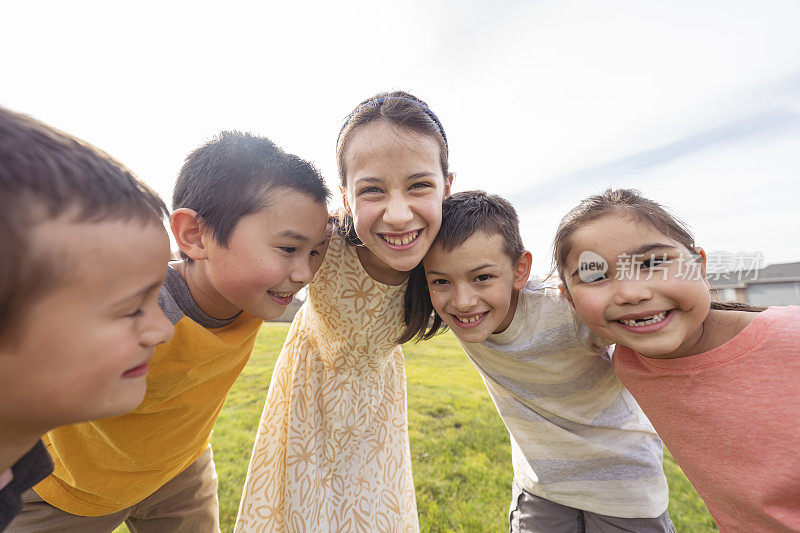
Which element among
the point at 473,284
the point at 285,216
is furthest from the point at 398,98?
the point at 473,284

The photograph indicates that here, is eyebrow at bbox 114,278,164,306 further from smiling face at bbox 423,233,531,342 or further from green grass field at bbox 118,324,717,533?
green grass field at bbox 118,324,717,533

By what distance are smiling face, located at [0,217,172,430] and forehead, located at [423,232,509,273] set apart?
4.48ft

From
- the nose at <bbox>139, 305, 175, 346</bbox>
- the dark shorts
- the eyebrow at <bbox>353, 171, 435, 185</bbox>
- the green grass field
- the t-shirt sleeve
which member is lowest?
the green grass field

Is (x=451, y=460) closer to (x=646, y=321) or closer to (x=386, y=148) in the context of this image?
(x=646, y=321)

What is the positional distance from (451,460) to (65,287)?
4.13 metres

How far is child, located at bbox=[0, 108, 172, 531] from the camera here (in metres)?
0.76

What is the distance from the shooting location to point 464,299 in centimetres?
198

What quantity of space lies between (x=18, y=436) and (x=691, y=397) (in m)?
2.22

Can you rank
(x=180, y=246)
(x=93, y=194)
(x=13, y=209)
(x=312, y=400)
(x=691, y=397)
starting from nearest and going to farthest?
(x=13, y=209), (x=93, y=194), (x=691, y=397), (x=180, y=246), (x=312, y=400)

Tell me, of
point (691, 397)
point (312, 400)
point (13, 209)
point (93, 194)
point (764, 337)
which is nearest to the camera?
point (13, 209)

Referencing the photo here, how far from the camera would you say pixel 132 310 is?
945mm

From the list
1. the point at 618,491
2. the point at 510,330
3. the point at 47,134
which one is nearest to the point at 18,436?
the point at 47,134

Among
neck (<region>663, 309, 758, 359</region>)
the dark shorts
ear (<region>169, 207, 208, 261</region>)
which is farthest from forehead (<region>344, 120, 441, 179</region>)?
the dark shorts

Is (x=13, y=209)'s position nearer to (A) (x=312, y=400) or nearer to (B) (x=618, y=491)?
(A) (x=312, y=400)
